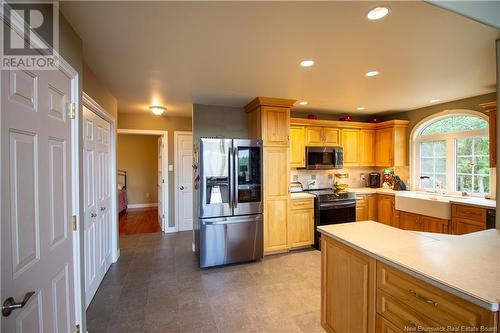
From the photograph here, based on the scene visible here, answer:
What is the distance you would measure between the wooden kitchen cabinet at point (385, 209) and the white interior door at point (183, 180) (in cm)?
392

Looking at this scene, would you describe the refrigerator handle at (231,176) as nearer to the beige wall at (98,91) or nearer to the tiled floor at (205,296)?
the tiled floor at (205,296)

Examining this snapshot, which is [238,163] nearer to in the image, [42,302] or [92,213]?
[92,213]

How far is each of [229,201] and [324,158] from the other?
216 centimetres

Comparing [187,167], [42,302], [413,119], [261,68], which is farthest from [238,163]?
[413,119]

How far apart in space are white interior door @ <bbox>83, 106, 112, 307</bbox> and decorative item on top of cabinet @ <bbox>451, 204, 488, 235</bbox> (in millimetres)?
4707

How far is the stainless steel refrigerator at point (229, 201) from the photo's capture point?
10.8 feet

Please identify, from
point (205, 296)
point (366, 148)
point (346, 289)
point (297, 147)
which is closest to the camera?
point (346, 289)

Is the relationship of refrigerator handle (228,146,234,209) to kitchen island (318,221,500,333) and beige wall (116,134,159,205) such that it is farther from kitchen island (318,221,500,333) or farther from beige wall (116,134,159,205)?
beige wall (116,134,159,205)

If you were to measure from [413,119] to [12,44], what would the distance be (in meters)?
5.61

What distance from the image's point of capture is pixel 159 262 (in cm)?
355

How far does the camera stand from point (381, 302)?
1.48 meters

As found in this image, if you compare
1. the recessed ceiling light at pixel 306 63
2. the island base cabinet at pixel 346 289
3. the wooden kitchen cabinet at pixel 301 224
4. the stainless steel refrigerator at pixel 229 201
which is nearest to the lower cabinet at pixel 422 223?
the wooden kitchen cabinet at pixel 301 224

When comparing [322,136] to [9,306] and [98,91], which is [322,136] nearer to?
[98,91]

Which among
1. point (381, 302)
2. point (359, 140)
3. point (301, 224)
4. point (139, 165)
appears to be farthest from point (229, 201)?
point (139, 165)
